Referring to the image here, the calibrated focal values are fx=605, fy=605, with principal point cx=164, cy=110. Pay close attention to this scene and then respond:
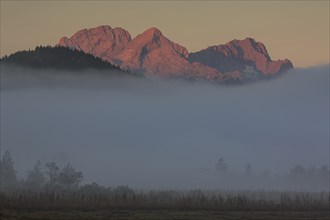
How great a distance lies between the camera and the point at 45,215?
232 feet

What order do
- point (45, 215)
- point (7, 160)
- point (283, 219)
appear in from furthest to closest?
point (7, 160), point (283, 219), point (45, 215)

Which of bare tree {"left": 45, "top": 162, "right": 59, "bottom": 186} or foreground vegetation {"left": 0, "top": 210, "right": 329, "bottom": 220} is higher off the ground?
bare tree {"left": 45, "top": 162, "right": 59, "bottom": 186}

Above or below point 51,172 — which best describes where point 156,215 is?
below

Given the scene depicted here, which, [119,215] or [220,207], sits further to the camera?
[220,207]

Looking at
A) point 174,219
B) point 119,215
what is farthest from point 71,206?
point 174,219

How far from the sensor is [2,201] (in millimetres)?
81375

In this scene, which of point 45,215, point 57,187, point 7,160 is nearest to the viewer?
point 45,215

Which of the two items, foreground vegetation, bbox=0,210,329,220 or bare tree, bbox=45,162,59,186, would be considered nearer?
Answer: foreground vegetation, bbox=0,210,329,220

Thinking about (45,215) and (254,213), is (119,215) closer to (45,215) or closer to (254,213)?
(45,215)

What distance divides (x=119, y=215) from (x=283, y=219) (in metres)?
20.5

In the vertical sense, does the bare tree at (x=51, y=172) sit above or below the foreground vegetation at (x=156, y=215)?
above

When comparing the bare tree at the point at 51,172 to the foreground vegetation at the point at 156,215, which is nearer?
the foreground vegetation at the point at 156,215

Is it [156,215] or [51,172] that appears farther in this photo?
[51,172]

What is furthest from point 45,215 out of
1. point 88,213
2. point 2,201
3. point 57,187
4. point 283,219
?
point 57,187
